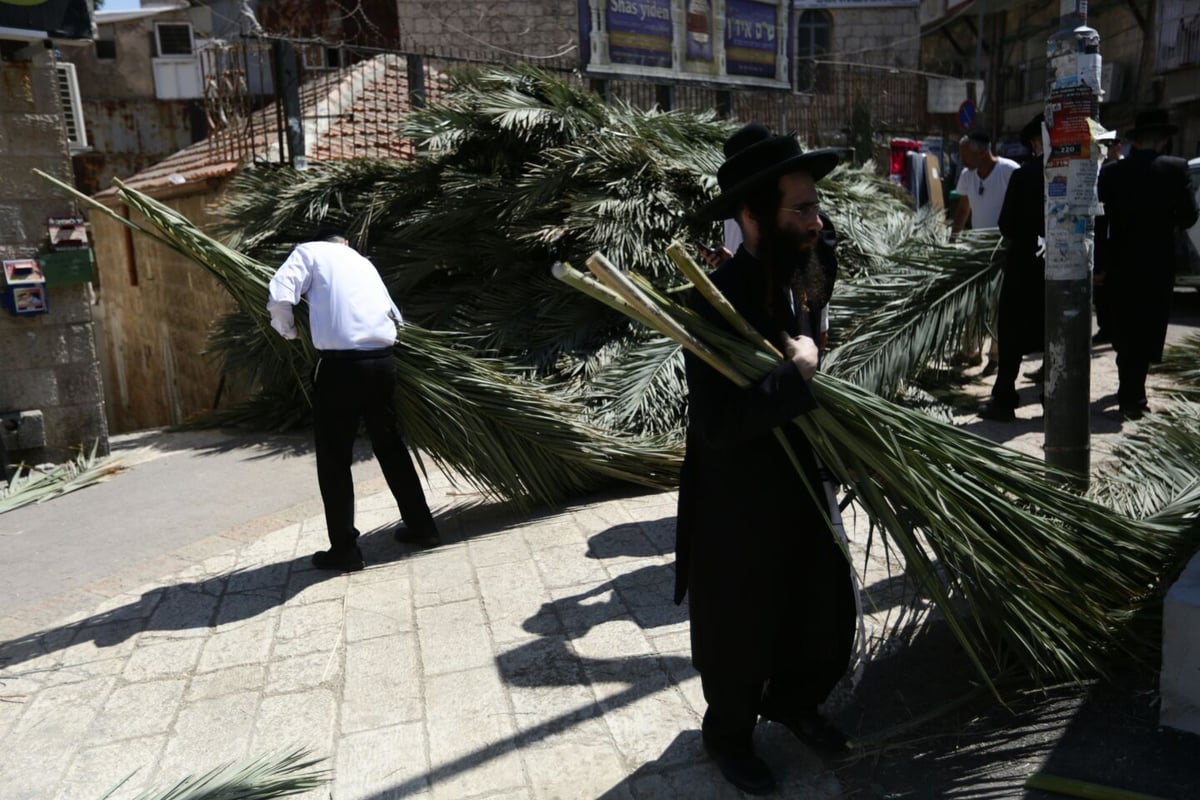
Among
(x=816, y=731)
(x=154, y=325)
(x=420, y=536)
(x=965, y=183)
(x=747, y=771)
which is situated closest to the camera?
(x=747, y=771)

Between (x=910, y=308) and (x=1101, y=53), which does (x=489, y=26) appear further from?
(x=910, y=308)

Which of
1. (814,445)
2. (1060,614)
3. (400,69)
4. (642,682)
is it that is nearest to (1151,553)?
(1060,614)

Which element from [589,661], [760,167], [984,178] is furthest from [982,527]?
[984,178]

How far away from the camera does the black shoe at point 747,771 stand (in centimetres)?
255

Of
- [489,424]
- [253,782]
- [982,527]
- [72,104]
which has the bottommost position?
→ [253,782]

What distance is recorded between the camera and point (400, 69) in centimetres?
1197

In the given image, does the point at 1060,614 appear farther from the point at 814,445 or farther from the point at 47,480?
the point at 47,480

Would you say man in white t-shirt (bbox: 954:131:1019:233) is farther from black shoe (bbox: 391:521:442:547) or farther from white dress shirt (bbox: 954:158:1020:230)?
black shoe (bbox: 391:521:442:547)

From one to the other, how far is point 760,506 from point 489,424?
2.59 metres

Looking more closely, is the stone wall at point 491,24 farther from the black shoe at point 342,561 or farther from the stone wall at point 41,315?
the black shoe at point 342,561

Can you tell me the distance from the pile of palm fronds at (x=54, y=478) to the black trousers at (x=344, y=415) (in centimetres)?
278

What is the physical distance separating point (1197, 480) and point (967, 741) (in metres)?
1.44

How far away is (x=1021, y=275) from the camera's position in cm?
582

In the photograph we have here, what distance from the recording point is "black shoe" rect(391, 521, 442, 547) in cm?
473
